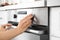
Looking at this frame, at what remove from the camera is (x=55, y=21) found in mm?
496

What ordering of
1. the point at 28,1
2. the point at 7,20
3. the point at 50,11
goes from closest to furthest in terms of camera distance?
the point at 50,11 < the point at 28,1 < the point at 7,20

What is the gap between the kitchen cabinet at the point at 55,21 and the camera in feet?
1.58

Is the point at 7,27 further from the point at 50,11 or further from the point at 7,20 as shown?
the point at 50,11

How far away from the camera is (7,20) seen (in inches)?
33.0

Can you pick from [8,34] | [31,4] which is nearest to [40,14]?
[31,4]

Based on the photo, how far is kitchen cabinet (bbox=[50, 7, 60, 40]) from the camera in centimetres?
48

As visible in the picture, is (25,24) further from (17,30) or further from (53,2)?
(53,2)

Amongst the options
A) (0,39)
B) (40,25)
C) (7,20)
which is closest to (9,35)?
(0,39)

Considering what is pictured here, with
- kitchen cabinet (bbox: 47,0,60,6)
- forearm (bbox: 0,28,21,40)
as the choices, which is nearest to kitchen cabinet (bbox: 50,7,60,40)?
kitchen cabinet (bbox: 47,0,60,6)

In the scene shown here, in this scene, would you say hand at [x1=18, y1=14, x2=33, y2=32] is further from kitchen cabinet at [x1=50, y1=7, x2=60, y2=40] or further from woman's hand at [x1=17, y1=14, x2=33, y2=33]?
kitchen cabinet at [x1=50, y1=7, x2=60, y2=40]

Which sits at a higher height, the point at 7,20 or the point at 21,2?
the point at 21,2

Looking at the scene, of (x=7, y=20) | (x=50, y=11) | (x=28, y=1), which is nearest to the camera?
(x=50, y=11)

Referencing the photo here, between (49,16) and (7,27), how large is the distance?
0.98ft

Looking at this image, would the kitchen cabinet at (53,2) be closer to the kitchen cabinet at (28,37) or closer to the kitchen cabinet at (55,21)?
the kitchen cabinet at (55,21)
